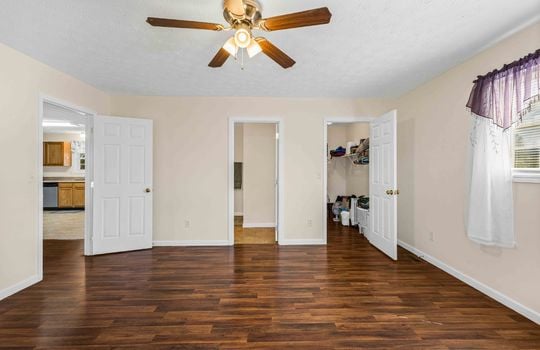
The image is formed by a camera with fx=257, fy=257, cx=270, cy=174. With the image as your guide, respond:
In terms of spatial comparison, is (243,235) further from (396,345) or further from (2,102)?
(2,102)

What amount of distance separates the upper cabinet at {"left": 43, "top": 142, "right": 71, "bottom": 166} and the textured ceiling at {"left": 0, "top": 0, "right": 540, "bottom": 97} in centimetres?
587

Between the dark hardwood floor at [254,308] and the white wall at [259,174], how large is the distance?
233 centimetres

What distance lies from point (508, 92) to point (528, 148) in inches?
20.5

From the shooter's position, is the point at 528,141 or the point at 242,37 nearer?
the point at 242,37

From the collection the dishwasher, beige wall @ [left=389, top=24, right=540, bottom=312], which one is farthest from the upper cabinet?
beige wall @ [left=389, top=24, right=540, bottom=312]

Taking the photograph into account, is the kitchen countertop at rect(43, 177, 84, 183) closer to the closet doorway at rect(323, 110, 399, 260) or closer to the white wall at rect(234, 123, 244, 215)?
the white wall at rect(234, 123, 244, 215)

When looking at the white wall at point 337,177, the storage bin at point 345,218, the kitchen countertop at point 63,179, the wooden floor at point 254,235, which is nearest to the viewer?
the wooden floor at point 254,235

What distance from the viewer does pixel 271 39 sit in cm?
239

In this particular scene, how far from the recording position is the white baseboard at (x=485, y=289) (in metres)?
2.18

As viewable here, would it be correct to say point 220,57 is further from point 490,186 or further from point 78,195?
point 78,195

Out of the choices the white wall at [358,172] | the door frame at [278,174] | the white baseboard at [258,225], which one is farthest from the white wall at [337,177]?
the door frame at [278,174]

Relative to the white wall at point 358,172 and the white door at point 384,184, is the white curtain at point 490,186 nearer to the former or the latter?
the white door at point 384,184

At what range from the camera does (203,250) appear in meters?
4.00

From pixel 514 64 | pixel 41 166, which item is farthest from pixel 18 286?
pixel 514 64
